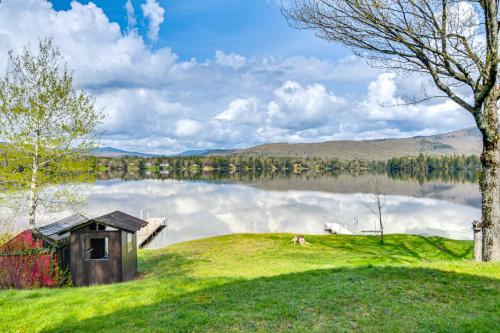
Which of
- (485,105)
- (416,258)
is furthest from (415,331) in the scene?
(416,258)

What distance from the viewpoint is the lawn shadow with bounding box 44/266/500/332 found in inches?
258

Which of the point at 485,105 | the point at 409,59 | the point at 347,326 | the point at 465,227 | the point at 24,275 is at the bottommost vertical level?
the point at 465,227

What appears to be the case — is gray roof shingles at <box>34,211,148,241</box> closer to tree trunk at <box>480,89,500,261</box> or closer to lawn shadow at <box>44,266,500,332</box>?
lawn shadow at <box>44,266,500,332</box>

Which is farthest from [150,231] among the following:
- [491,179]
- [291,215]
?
[491,179]

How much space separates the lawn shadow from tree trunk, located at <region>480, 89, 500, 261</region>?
2.67 meters

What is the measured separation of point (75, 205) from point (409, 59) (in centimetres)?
1740

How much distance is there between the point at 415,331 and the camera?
6133 millimetres

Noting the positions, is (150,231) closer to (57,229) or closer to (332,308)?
(57,229)

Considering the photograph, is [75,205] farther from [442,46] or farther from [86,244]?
[442,46]

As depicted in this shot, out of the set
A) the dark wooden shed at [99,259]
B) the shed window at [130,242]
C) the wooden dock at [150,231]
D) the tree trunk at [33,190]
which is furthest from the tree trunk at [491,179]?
the wooden dock at [150,231]

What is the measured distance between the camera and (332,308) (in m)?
7.51

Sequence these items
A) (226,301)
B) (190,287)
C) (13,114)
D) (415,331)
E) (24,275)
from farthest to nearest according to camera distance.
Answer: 1. (13,114)
2. (24,275)
3. (190,287)
4. (226,301)
5. (415,331)

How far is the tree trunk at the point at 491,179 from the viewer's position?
10984 mm

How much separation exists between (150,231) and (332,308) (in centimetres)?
3545
